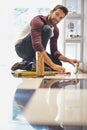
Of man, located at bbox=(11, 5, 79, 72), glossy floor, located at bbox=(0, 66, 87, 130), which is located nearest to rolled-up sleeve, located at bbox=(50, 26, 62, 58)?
man, located at bbox=(11, 5, 79, 72)

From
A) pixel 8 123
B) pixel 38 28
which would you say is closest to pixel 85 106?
pixel 8 123

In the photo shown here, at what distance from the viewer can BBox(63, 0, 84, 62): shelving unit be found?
9.29 feet

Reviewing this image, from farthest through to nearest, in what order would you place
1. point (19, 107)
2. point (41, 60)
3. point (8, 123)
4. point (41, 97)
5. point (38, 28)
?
point (38, 28), point (41, 60), point (41, 97), point (19, 107), point (8, 123)

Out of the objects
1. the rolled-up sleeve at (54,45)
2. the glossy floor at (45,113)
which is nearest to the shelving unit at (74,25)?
the rolled-up sleeve at (54,45)

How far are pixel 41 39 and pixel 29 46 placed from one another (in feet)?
0.48

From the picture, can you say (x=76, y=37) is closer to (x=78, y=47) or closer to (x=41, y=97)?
(x=78, y=47)

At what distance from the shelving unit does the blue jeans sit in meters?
0.46

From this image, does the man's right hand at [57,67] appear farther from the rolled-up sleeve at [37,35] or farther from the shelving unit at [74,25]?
the shelving unit at [74,25]

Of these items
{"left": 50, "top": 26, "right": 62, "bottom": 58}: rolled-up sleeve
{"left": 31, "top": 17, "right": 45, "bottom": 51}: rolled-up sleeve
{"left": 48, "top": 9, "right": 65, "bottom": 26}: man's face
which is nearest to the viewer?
{"left": 31, "top": 17, "right": 45, "bottom": 51}: rolled-up sleeve

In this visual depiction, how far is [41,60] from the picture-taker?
2020mm

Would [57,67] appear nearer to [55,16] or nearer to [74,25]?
[55,16]

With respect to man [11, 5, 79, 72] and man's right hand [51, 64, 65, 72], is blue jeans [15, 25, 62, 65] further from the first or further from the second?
man's right hand [51, 64, 65, 72]

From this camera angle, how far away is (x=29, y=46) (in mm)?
2324

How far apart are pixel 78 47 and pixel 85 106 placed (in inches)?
83.6
